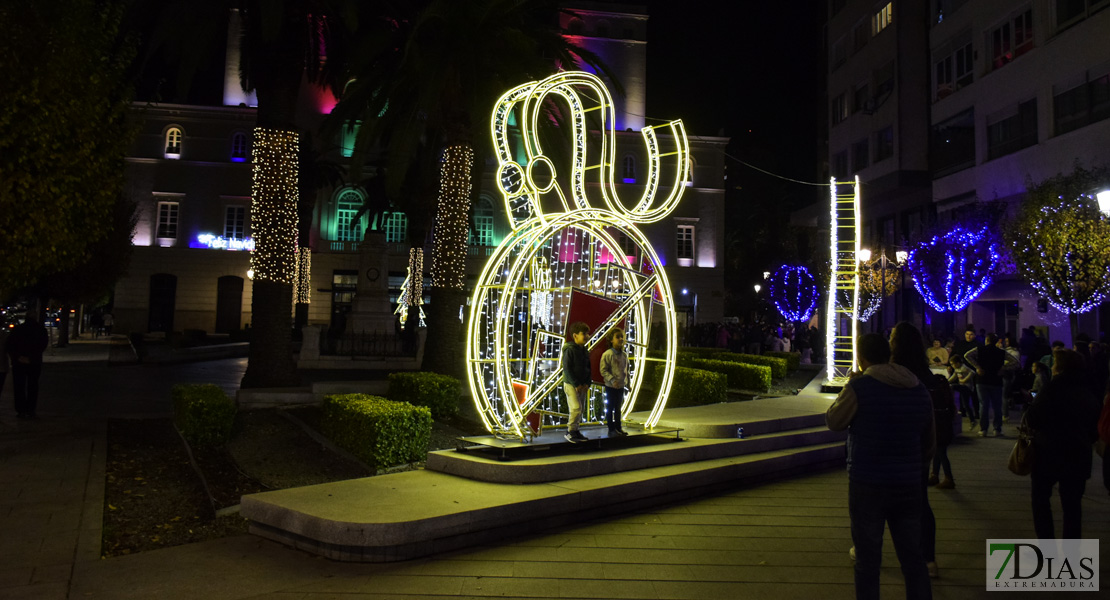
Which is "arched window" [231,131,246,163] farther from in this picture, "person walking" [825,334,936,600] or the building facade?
"person walking" [825,334,936,600]

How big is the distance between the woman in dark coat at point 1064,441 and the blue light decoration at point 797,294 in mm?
31980

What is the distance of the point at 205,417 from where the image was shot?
10.1 m

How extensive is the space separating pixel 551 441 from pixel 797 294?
104 feet

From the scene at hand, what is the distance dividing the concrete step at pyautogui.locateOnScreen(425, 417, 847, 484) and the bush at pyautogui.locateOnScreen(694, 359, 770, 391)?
6.36m

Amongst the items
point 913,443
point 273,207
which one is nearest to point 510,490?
point 913,443

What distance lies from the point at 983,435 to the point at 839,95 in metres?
32.0

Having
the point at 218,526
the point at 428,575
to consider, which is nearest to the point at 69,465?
the point at 218,526

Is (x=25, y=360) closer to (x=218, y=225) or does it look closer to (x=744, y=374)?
(x=744, y=374)

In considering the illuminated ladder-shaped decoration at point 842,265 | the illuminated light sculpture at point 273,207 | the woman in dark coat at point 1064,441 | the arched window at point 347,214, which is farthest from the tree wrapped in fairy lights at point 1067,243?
the arched window at point 347,214

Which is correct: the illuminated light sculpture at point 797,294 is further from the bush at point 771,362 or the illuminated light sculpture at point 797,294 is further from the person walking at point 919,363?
the person walking at point 919,363

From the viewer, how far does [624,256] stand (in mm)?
10461

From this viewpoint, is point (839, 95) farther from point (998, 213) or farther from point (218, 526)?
point (218, 526)

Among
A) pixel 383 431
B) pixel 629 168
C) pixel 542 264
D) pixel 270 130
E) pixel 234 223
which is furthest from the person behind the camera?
pixel 629 168

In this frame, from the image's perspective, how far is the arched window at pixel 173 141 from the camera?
142 ft
